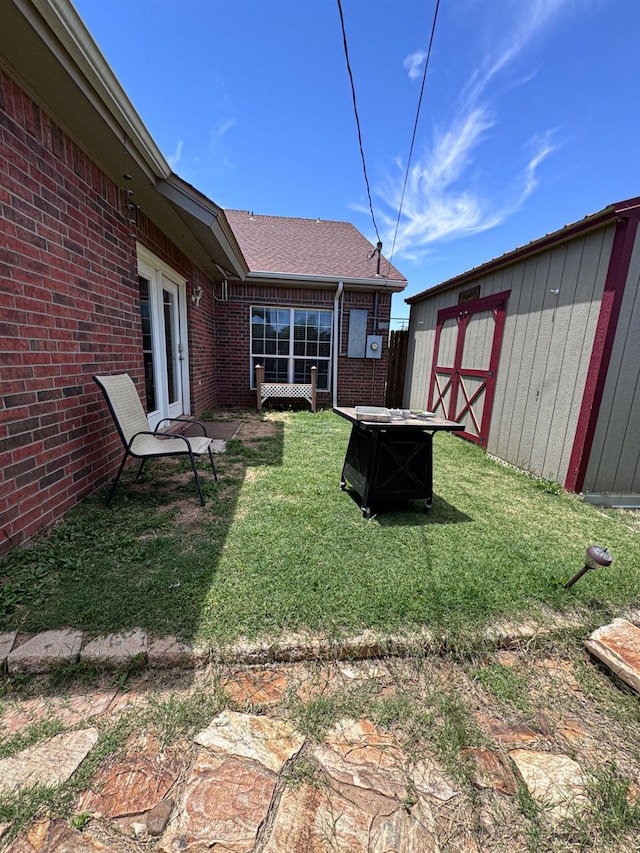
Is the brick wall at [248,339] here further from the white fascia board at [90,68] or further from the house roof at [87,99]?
the white fascia board at [90,68]

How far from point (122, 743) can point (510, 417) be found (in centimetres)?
470

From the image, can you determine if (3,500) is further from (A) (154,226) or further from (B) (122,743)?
(A) (154,226)

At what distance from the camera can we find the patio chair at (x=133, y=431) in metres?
2.71

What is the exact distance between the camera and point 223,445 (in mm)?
4676

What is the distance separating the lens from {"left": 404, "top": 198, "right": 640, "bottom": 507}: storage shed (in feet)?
10.5

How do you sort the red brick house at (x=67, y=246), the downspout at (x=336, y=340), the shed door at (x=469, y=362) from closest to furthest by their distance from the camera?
1. the red brick house at (x=67, y=246)
2. the shed door at (x=469, y=362)
3. the downspout at (x=336, y=340)

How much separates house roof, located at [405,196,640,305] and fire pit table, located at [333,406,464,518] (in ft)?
7.87

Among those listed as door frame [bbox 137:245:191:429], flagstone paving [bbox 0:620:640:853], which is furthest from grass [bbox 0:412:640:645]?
door frame [bbox 137:245:191:429]

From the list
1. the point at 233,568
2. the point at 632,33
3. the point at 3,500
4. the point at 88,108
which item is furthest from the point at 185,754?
the point at 632,33

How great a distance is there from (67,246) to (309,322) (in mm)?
5702

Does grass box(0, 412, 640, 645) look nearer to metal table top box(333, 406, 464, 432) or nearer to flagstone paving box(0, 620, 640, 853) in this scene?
flagstone paving box(0, 620, 640, 853)

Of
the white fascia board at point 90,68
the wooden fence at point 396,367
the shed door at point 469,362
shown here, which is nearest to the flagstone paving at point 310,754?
the white fascia board at point 90,68

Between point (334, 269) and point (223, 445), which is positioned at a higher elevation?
point (334, 269)

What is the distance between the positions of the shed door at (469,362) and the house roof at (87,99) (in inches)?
149
